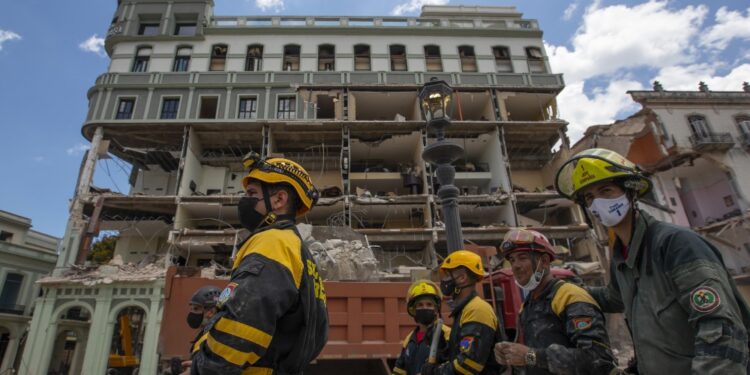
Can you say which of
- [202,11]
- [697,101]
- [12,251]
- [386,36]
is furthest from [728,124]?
[12,251]

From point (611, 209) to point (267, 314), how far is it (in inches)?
A: 72.9

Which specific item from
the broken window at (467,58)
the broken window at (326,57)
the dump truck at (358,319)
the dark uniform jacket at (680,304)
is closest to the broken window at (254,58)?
the broken window at (326,57)

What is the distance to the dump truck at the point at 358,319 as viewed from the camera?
17.9ft

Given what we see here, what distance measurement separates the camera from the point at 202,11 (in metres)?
24.0

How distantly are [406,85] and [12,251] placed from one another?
91.7ft

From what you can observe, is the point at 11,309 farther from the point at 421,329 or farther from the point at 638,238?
the point at 638,238

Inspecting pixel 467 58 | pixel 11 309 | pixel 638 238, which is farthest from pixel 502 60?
pixel 11 309

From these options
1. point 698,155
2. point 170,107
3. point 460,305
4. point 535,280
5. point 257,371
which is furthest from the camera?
point 698,155

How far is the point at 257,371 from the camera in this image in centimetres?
164

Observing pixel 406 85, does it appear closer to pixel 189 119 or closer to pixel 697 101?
pixel 189 119

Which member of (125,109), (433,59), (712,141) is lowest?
(712,141)

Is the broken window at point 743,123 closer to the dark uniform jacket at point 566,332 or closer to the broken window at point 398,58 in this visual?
the broken window at point 398,58

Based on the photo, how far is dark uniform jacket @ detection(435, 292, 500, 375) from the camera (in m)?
2.73

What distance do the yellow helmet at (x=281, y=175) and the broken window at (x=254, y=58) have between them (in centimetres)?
2272
